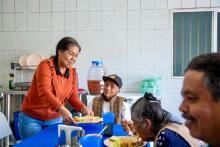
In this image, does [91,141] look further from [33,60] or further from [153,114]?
[33,60]

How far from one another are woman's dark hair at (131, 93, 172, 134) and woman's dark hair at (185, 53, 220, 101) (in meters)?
0.68

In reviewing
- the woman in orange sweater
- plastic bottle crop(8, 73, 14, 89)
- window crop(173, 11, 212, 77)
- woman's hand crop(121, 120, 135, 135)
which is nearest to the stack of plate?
plastic bottle crop(8, 73, 14, 89)

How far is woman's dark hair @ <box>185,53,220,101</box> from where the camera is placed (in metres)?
0.58

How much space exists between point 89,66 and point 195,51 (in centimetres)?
145

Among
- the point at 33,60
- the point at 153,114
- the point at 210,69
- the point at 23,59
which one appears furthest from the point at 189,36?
the point at 210,69

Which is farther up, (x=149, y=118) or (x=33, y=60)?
(x=33, y=60)

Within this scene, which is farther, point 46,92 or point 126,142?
point 46,92

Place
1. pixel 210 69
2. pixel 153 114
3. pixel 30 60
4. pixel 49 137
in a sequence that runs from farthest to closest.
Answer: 1. pixel 30 60
2. pixel 49 137
3. pixel 153 114
4. pixel 210 69

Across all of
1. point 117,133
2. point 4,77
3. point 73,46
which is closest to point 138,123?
point 117,133

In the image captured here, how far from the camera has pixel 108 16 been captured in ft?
12.3

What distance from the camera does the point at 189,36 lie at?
3.67m

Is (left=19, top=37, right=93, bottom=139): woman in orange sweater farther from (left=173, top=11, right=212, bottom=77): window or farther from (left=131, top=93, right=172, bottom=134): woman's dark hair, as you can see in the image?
(left=173, top=11, right=212, bottom=77): window

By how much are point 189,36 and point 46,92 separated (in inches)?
95.6

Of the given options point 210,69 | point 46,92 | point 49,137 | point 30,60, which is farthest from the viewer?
point 30,60
